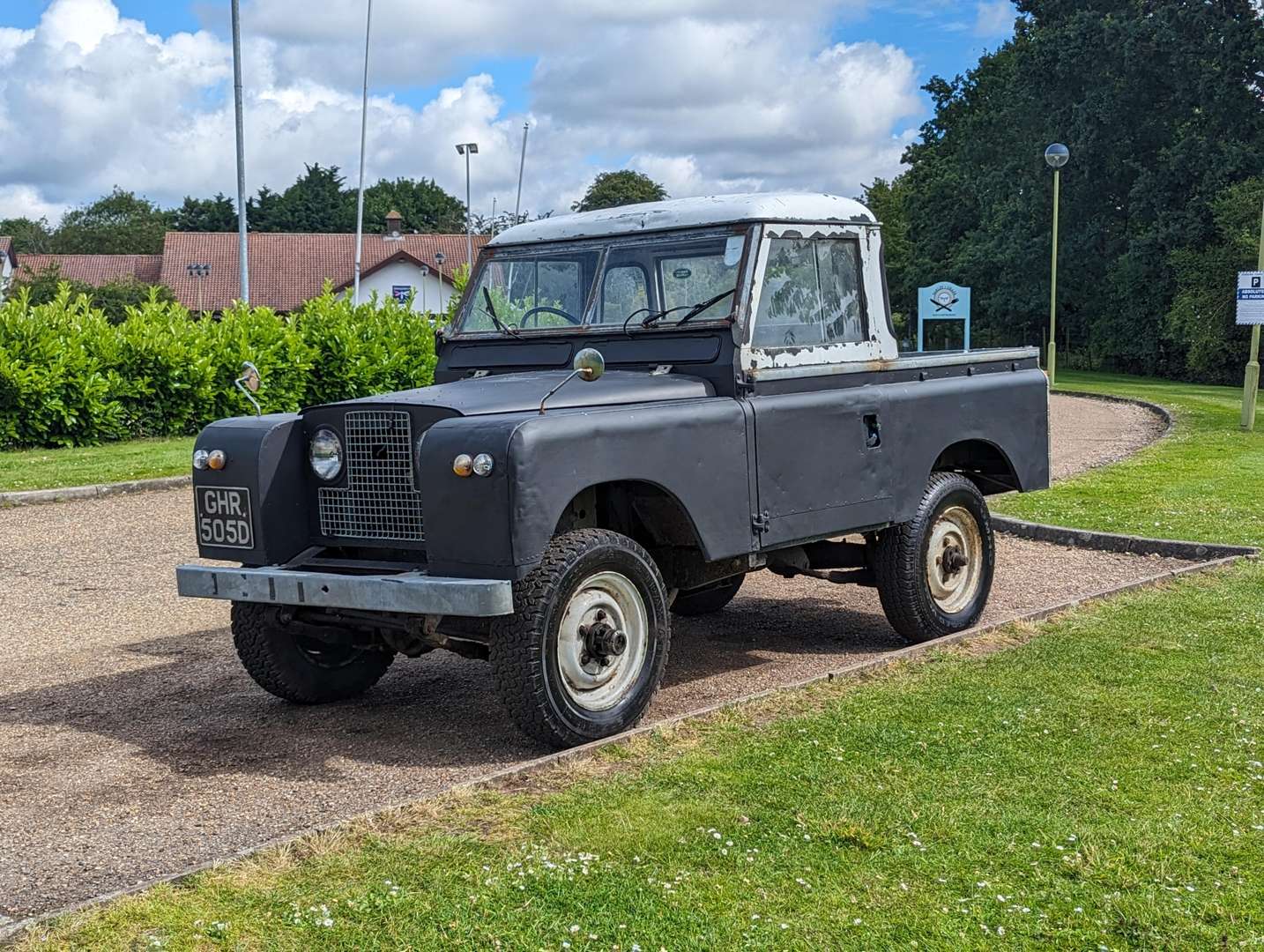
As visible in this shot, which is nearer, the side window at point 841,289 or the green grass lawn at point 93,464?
the side window at point 841,289

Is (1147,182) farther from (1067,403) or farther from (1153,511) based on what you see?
(1153,511)

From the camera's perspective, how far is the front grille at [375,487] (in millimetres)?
6004

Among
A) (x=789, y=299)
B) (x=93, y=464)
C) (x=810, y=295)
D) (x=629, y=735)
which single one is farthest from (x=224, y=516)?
(x=93, y=464)

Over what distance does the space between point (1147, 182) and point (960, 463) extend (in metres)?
39.3

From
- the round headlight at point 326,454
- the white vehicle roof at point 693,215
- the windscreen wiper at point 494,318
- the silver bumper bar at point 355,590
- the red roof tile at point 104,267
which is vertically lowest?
the silver bumper bar at point 355,590

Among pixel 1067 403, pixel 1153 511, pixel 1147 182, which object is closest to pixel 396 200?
pixel 1147 182

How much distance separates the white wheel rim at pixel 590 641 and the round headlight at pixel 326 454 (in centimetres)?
126

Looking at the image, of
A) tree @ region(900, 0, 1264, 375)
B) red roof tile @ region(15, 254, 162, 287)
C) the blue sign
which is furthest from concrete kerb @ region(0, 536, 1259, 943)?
red roof tile @ region(15, 254, 162, 287)

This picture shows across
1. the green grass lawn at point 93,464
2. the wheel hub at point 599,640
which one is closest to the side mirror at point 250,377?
the wheel hub at point 599,640

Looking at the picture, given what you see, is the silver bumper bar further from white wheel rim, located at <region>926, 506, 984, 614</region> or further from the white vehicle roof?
white wheel rim, located at <region>926, 506, 984, 614</region>

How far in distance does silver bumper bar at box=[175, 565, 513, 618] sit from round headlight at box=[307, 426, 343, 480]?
468 millimetres

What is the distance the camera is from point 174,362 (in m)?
19.5

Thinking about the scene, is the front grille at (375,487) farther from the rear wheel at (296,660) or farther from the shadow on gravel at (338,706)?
the shadow on gravel at (338,706)

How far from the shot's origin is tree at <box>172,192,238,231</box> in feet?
356
